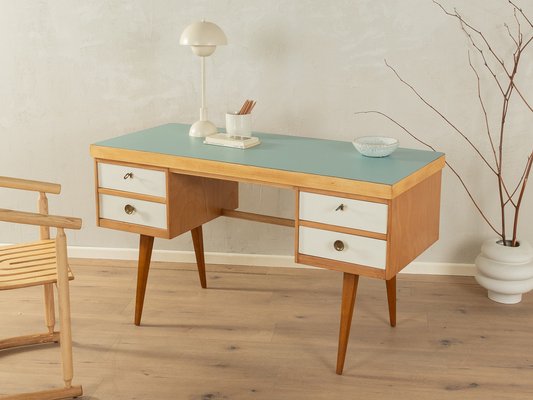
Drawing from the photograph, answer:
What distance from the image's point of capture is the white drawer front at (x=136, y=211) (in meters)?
3.03

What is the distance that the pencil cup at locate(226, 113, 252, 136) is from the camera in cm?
310

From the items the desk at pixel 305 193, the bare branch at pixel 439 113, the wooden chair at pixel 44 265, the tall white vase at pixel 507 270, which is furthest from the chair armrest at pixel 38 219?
the tall white vase at pixel 507 270

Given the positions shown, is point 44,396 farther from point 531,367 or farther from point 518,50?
point 518,50

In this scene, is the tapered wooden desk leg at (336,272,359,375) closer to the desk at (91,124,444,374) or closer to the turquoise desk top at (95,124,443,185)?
the desk at (91,124,444,374)

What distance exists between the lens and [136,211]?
121 inches

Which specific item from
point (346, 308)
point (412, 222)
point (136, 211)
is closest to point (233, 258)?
point (136, 211)

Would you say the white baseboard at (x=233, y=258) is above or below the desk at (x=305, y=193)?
below

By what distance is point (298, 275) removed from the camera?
369cm

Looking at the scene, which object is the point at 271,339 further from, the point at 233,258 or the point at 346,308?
the point at 233,258

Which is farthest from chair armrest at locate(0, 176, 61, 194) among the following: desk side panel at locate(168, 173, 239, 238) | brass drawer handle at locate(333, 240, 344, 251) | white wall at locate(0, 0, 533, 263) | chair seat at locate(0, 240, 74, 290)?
white wall at locate(0, 0, 533, 263)

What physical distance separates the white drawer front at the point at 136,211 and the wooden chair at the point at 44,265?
0.28 metres

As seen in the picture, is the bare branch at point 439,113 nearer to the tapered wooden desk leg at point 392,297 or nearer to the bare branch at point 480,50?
the bare branch at point 480,50

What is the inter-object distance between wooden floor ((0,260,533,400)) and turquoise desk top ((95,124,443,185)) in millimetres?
666

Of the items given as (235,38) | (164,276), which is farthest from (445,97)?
(164,276)
